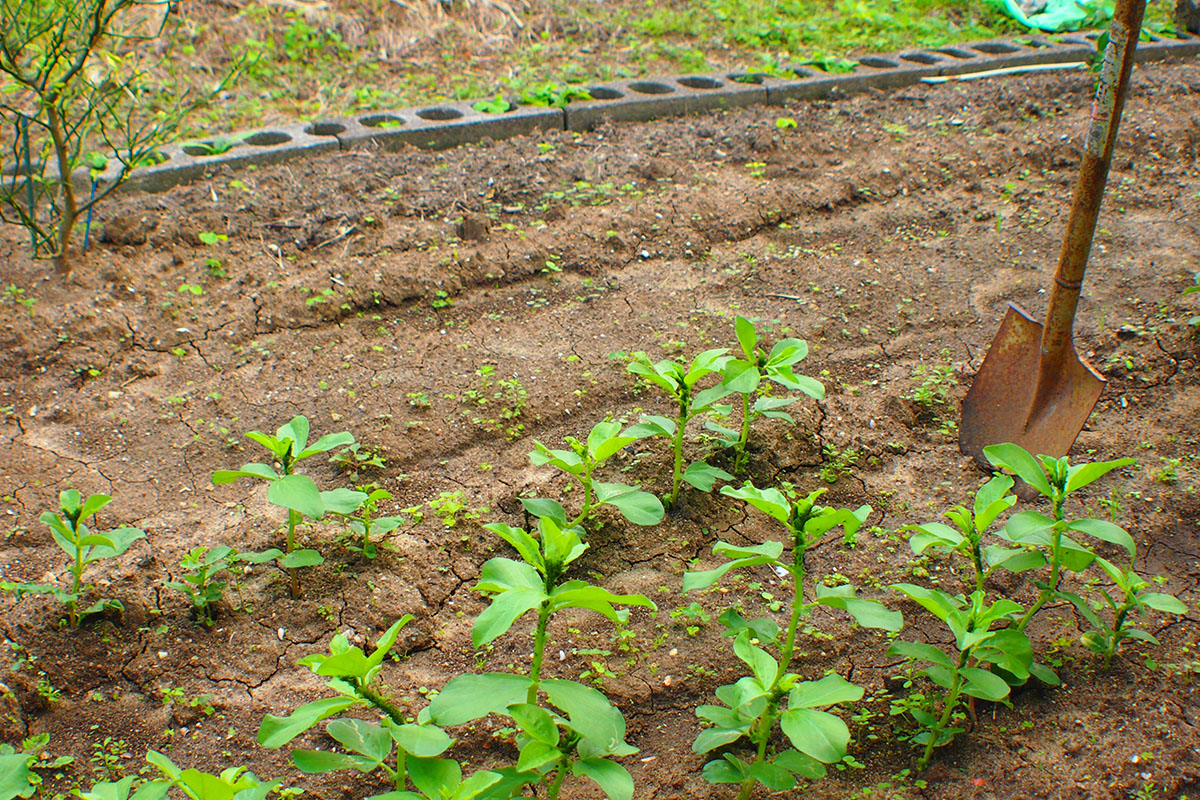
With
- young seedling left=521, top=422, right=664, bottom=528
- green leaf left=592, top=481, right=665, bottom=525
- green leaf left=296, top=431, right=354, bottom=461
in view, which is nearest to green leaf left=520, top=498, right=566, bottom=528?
young seedling left=521, top=422, right=664, bottom=528

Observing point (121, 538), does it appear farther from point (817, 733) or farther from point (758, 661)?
point (817, 733)

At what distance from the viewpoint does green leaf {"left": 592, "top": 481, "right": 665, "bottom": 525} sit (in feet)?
6.69

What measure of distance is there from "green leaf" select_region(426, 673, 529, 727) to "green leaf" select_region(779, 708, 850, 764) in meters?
0.48

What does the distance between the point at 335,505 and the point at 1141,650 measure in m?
1.94

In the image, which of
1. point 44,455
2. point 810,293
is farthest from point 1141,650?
point 44,455

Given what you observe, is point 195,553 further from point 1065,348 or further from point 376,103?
point 376,103

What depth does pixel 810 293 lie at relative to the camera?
3500 millimetres

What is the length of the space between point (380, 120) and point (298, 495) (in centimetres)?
350

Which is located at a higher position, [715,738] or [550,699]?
[550,699]

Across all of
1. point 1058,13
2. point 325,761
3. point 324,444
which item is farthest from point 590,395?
point 1058,13

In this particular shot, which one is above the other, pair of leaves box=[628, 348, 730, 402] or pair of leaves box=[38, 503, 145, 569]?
pair of leaves box=[628, 348, 730, 402]

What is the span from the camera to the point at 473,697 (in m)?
1.49

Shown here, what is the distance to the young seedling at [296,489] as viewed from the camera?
1953 millimetres

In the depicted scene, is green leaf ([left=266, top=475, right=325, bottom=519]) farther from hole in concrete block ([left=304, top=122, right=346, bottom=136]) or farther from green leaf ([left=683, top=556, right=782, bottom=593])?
hole in concrete block ([left=304, top=122, right=346, bottom=136])
